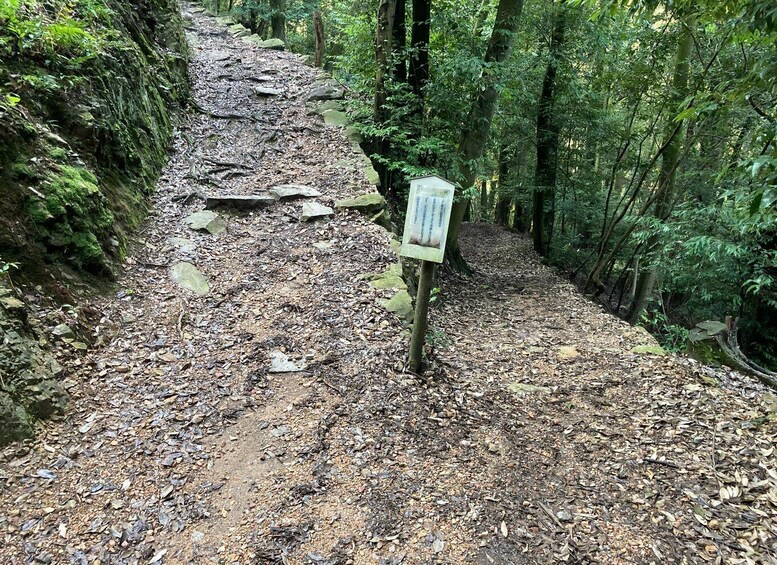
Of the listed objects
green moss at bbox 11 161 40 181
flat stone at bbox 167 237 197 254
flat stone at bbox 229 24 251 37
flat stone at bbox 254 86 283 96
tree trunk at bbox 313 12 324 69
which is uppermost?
flat stone at bbox 229 24 251 37

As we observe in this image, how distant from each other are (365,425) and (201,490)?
1.24 m

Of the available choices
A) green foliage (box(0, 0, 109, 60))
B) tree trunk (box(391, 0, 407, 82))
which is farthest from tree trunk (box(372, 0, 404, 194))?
green foliage (box(0, 0, 109, 60))

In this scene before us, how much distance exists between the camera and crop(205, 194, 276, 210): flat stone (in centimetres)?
657

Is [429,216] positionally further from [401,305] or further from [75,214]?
[75,214]

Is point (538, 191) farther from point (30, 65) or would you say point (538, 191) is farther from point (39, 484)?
point (39, 484)

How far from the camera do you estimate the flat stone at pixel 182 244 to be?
220 inches

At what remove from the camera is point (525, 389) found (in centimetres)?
464

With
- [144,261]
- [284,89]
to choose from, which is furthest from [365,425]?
[284,89]

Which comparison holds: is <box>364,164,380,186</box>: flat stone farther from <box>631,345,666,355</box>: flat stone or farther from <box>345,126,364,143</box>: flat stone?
<box>631,345,666,355</box>: flat stone

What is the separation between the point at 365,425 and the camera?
11.9 feet

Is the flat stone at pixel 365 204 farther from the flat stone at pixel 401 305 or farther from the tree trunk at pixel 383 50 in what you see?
the flat stone at pixel 401 305

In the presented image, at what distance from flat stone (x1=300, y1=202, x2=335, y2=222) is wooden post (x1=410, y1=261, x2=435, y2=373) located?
288cm

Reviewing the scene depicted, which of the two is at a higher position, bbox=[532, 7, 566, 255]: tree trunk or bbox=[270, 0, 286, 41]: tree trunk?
bbox=[270, 0, 286, 41]: tree trunk

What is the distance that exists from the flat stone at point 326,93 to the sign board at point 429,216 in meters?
7.09
